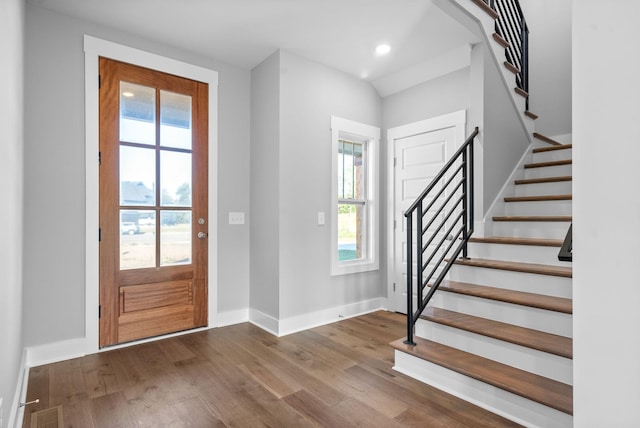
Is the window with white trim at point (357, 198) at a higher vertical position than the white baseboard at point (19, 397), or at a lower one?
higher

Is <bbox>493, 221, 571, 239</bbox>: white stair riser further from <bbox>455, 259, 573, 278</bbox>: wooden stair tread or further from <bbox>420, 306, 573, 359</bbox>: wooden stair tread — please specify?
<bbox>420, 306, 573, 359</bbox>: wooden stair tread

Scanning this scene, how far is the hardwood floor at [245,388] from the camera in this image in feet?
6.09

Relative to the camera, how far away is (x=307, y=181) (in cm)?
342

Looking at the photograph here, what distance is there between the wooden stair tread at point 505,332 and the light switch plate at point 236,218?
2030mm

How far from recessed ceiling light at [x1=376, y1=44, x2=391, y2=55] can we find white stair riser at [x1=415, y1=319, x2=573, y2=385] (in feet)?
8.08

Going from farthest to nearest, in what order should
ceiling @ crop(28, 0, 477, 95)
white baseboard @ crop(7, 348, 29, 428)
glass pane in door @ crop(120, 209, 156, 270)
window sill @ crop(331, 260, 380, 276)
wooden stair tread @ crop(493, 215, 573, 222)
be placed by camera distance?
window sill @ crop(331, 260, 380, 276) < glass pane in door @ crop(120, 209, 156, 270) < wooden stair tread @ crop(493, 215, 573, 222) < ceiling @ crop(28, 0, 477, 95) < white baseboard @ crop(7, 348, 29, 428)

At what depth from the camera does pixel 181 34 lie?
2.94 metres

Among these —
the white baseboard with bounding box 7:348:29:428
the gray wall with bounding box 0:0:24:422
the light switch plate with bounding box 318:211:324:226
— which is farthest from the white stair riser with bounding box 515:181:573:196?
the white baseboard with bounding box 7:348:29:428

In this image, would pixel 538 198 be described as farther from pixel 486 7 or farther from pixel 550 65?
pixel 550 65

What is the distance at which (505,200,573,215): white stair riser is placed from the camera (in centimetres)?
288

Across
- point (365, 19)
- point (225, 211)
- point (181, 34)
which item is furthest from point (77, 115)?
point (365, 19)

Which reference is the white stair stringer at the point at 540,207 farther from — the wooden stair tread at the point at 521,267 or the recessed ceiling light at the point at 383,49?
the recessed ceiling light at the point at 383,49

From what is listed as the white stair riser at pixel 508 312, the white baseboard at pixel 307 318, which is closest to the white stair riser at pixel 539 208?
the white stair riser at pixel 508 312

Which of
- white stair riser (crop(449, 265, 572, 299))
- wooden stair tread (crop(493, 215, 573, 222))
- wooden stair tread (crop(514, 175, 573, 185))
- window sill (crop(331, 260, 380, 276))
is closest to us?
white stair riser (crop(449, 265, 572, 299))
